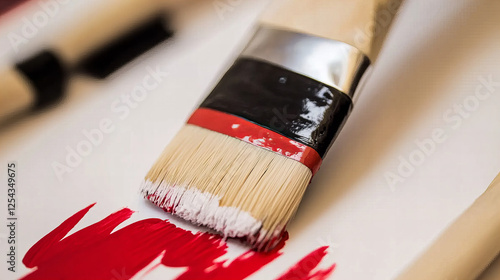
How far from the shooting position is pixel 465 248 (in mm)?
620

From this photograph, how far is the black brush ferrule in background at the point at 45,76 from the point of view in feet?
2.98

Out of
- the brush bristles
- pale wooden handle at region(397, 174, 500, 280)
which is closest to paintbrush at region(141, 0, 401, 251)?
the brush bristles

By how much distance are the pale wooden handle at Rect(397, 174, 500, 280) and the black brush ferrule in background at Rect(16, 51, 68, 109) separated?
660mm

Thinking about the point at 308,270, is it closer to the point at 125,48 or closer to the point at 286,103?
the point at 286,103

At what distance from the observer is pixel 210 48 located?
3.47ft

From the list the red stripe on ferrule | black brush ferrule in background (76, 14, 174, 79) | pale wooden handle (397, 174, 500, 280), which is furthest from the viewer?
black brush ferrule in background (76, 14, 174, 79)

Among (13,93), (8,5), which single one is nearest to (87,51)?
(13,93)

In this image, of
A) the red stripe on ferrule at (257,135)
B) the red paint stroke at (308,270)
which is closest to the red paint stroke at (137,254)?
the red paint stroke at (308,270)

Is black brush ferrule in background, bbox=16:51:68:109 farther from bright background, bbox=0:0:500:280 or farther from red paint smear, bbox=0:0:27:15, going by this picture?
red paint smear, bbox=0:0:27:15

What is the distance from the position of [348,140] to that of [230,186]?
0.25 metres

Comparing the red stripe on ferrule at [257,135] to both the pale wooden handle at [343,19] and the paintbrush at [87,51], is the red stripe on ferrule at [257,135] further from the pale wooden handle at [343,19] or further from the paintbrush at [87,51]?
the paintbrush at [87,51]

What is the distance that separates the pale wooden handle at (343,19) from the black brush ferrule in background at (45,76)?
1.25 ft

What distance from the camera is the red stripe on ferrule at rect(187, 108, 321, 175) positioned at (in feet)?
2.32

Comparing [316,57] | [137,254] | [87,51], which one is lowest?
[137,254]
